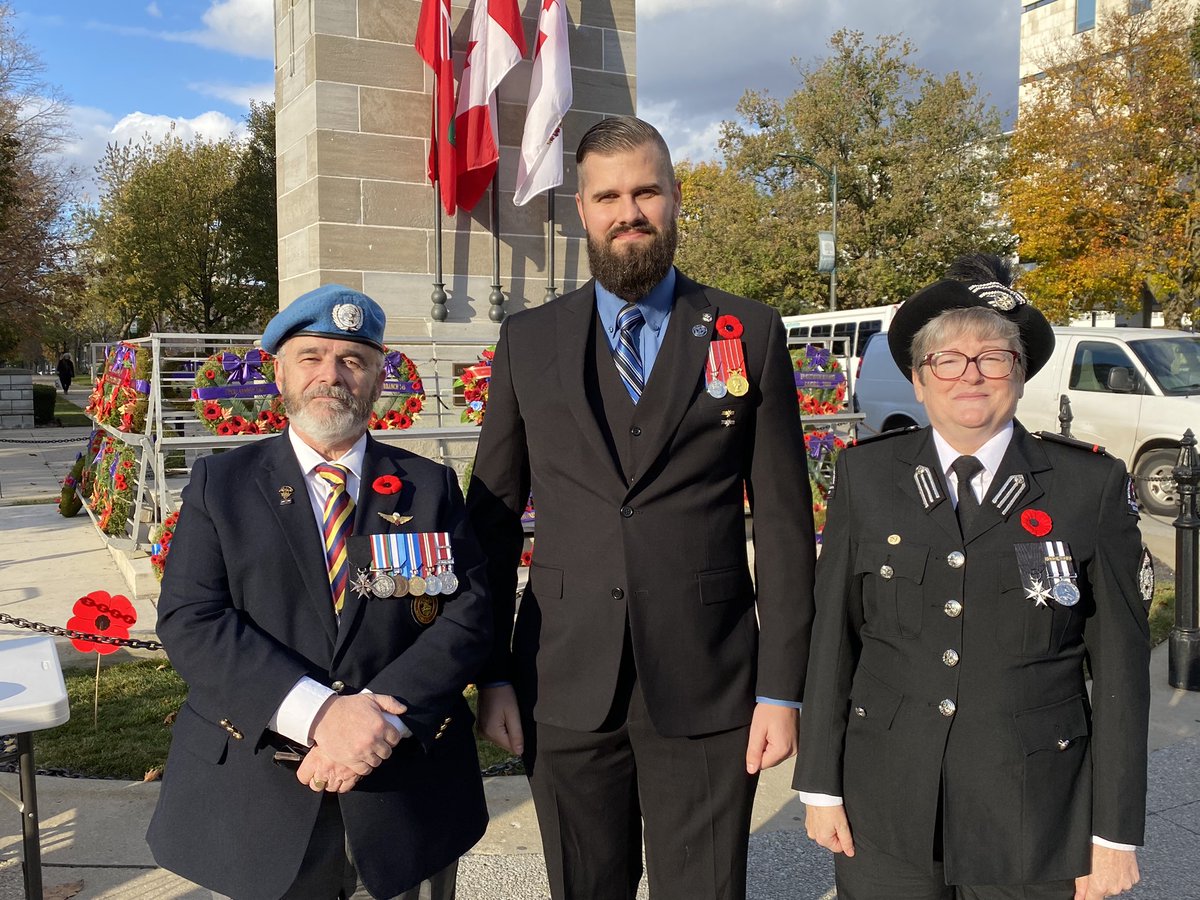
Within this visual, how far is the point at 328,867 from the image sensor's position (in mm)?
2055

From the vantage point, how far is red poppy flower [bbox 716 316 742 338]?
7.62ft

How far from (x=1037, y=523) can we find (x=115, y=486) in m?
7.91

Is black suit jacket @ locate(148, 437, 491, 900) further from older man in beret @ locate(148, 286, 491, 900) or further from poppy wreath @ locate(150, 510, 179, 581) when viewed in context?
poppy wreath @ locate(150, 510, 179, 581)

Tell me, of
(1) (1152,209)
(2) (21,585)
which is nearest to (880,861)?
(2) (21,585)

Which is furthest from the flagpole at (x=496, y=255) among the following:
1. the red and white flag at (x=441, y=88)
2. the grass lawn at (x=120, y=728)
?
the grass lawn at (x=120, y=728)

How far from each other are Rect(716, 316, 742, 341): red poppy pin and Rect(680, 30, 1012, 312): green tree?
2818cm

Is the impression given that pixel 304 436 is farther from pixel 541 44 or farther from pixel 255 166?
pixel 255 166

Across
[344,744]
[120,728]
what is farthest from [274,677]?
[120,728]

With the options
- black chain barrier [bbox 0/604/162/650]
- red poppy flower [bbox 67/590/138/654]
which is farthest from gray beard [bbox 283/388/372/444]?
red poppy flower [bbox 67/590/138/654]

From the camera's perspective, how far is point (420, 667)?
206cm

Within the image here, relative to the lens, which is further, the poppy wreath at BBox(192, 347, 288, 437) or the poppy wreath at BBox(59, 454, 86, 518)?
the poppy wreath at BBox(59, 454, 86, 518)

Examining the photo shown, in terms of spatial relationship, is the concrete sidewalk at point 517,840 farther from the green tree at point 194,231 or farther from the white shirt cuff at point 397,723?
the green tree at point 194,231

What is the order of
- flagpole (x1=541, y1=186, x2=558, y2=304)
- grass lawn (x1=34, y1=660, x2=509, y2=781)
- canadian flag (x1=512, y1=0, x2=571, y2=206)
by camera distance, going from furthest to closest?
1. flagpole (x1=541, y1=186, x2=558, y2=304)
2. canadian flag (x1=512, y1=0, x2=571, y2=206)
3. grass lawn (x1=34, y1=660, x2=509, y2=781)

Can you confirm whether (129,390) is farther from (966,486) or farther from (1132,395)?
(1132,395)
